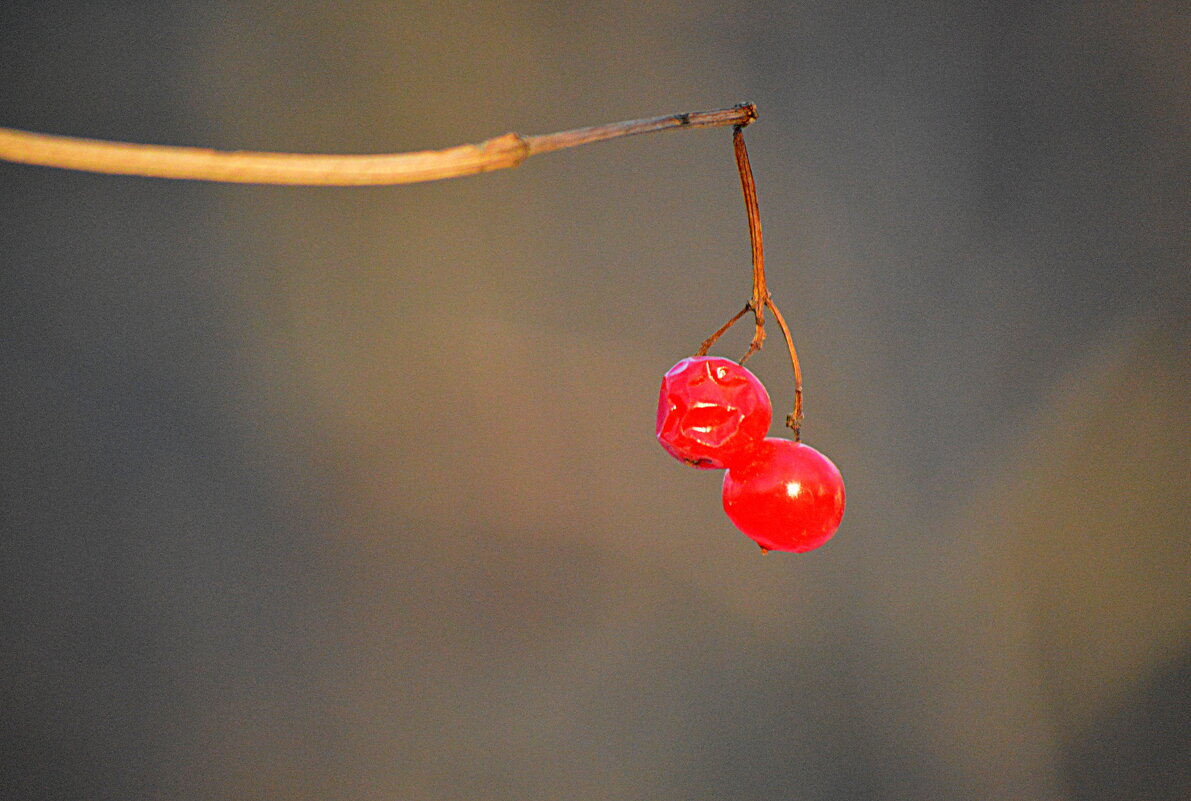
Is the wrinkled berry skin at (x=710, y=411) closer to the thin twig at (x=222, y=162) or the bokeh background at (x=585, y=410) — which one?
the thin twig at (x=222, y=162)

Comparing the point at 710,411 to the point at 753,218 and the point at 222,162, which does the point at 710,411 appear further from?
the point at 222,162

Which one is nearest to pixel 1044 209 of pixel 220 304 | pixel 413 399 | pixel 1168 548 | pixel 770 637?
pixel 1168 548

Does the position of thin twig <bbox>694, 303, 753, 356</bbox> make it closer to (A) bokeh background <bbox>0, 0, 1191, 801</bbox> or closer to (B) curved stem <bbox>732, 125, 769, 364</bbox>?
(B) curved stem <bbox>732, 125, 769, 364</bbox>

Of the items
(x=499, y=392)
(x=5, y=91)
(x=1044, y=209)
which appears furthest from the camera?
(x=1044, y=209)

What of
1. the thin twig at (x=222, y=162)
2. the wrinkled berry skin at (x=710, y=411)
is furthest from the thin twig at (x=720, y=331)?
the thin twig at (x=222, y=162)

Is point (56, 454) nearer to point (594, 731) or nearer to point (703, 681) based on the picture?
point (594, 731)
